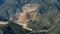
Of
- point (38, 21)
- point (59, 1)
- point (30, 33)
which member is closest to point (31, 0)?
point (59, 1)

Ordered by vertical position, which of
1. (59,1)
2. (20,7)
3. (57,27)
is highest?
(20,7)

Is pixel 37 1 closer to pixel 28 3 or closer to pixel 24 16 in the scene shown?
pixel 28 3

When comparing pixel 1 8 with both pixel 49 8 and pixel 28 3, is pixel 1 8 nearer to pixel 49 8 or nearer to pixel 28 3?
pixel 28 3

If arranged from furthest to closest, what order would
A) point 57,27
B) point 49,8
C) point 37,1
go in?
point 37,1 → point 49,8 → point 57,27

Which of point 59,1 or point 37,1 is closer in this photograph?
point 59,1

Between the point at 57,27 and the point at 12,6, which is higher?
the point at 12,6

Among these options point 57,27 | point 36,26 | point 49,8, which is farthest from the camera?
point 49,8

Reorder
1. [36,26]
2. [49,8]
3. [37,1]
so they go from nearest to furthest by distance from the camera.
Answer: [36,26], [49,8], [37,1]

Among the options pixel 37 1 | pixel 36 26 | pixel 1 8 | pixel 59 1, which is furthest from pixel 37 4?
pixel 36 26

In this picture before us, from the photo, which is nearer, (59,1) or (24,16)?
(24,16)
